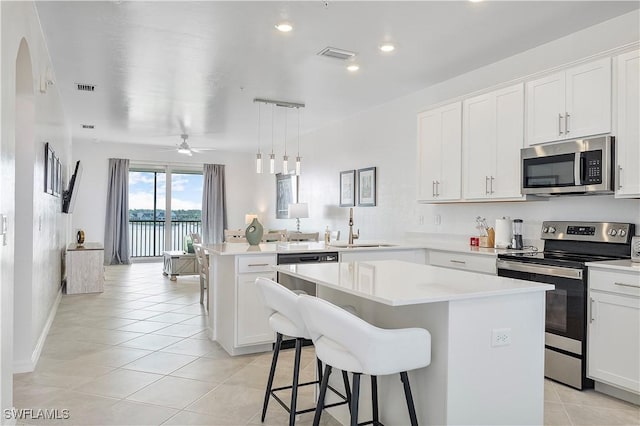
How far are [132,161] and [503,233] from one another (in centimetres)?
859

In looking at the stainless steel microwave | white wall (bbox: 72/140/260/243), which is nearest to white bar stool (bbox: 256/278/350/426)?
the stainless steel microwave

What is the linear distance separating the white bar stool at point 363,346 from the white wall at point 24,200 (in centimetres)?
169

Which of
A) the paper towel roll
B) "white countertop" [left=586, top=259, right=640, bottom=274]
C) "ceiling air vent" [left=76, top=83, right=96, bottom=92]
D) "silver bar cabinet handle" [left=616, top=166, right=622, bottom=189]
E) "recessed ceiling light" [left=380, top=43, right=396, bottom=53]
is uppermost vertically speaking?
"recessed ceiling light" [left=380, top=43, right=396, bottom=53]

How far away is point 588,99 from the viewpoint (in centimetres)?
327

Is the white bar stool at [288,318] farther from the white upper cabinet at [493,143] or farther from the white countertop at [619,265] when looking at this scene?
the white upper cabinet at [493,143]

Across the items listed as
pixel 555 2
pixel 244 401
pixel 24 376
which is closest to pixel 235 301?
pixel 244 401

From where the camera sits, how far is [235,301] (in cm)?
377

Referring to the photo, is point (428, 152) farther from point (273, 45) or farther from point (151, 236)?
point (151, 236)

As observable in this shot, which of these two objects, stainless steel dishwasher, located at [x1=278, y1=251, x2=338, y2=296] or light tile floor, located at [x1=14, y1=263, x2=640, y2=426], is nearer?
light tile floor, located at [x1=14, y1=263, x2=640, y2=426]

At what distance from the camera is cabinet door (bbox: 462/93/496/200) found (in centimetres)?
412

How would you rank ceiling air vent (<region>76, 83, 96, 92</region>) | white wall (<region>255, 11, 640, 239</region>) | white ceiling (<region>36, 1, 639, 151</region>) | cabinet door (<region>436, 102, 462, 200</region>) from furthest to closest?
ceiling air vent (<region>76, 83, 96, 92</region>) < cabinet door (<region>436, 102, 462, 200</region>) < white wall (<region>255, 11, 640, 239</region>) < white ceiling (<region>36, 1, 639, 151</region>)

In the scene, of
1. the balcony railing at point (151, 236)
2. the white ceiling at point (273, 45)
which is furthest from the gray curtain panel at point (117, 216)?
the white ceiling at point (273, 45)

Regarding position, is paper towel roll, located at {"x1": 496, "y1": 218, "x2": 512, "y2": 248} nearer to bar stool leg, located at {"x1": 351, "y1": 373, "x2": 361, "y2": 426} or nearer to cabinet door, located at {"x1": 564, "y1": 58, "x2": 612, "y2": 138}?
cabinet door, located at {"x1": 564, "y1": 58, "x2": 612, "y2": 138}

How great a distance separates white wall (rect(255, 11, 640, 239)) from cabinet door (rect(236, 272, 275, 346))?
2385mm
